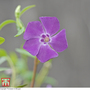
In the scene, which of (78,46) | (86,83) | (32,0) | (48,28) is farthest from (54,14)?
(48,28)

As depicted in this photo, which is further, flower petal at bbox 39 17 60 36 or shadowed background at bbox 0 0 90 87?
shadowed background at bbox 0 0 90 87

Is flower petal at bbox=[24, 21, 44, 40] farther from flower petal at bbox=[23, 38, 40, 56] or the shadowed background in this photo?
the shadowed background

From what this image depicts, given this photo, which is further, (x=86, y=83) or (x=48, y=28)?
(x=86, y=83)

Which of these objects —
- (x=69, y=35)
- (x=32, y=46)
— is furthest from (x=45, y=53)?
(x=69, y=35)

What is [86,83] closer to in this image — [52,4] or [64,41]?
[52,4]

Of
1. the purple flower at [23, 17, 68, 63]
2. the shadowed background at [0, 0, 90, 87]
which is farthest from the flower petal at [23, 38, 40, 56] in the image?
the shadowed background at [0, 0, 90, 87]

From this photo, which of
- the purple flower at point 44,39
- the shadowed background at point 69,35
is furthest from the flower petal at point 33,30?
the shadowed background at point 69,35
